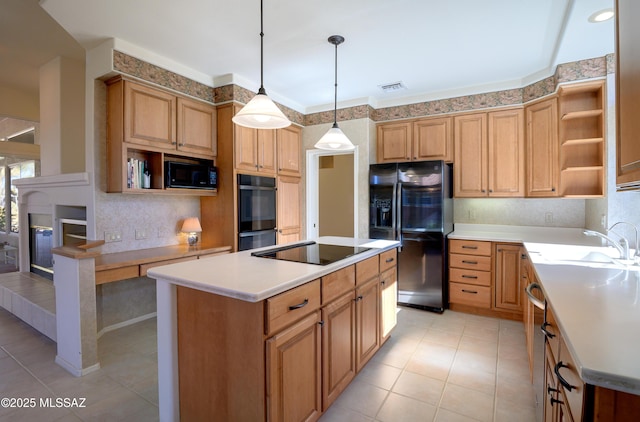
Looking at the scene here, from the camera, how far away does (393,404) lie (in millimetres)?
1968

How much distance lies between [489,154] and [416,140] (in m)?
0.87

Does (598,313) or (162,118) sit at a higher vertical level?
(162,118)

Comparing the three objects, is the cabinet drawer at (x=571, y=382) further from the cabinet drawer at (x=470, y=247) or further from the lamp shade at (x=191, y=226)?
the lamp shade at (x=191, y=226)

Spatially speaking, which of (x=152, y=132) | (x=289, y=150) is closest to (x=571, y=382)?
(x=152, y=132)

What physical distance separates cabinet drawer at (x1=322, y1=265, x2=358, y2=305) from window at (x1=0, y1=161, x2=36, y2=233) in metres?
6.10

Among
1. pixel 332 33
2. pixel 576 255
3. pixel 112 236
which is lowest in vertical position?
pixel 576 255

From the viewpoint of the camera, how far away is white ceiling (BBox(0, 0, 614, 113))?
2.22 meters

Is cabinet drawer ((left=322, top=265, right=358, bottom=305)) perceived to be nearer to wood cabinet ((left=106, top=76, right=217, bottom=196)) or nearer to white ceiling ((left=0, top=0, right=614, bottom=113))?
white ceiling ((left=0, top=0, right=614, bottom=113))

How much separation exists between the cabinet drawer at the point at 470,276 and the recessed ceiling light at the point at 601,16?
2361mm

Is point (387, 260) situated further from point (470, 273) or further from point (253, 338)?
point (253, 338)

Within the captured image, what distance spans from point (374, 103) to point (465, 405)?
A: 3.51m

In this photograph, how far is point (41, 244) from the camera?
3.95 meters

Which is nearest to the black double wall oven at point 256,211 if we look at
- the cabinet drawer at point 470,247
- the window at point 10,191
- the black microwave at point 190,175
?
the black microwave at point 190,175

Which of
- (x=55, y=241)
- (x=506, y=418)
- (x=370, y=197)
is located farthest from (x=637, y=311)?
(x=55, y=241)
